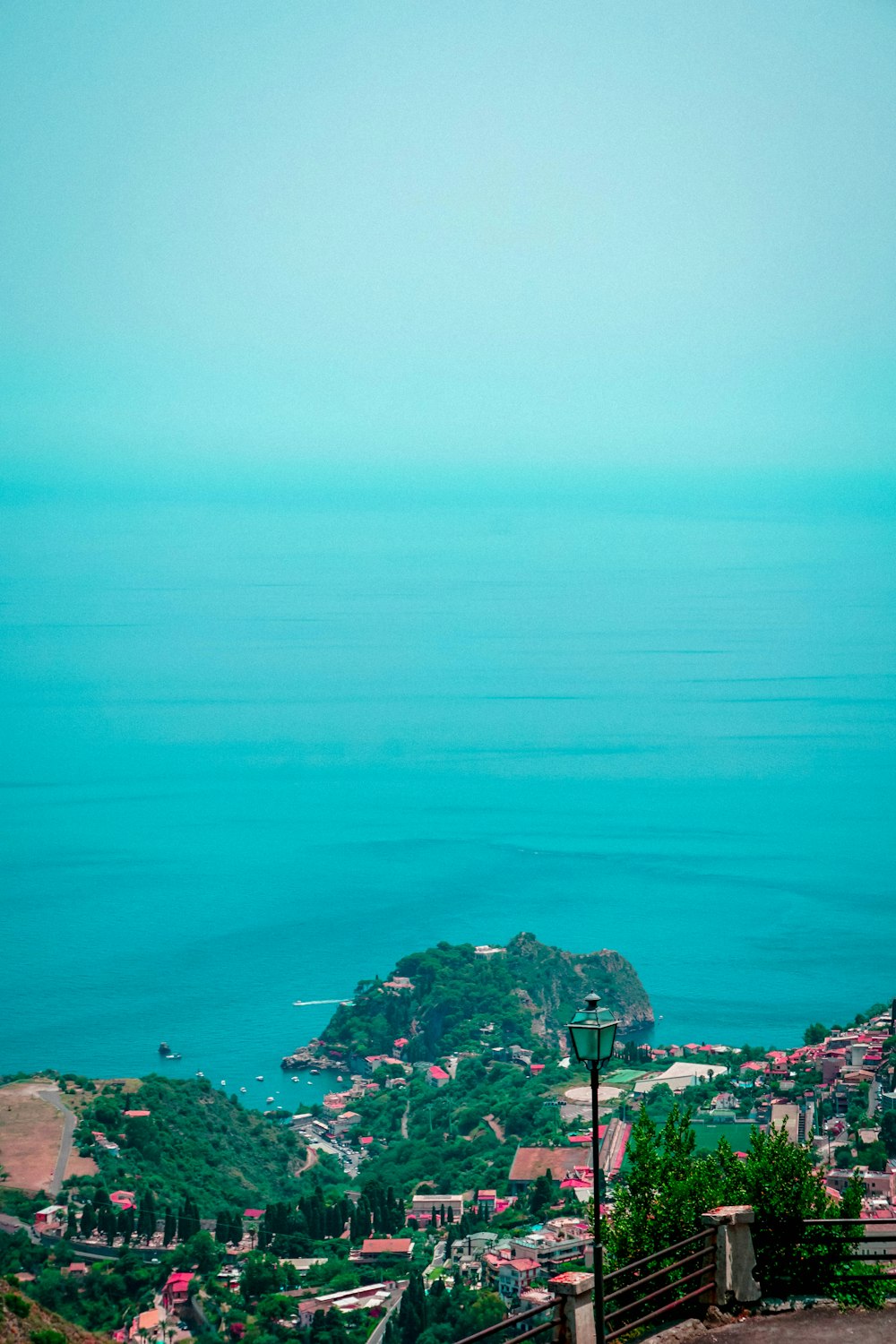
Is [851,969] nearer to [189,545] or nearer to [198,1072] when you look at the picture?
[198,1072]

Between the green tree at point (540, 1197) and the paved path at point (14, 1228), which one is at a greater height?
the green tree at point (540, 1197)

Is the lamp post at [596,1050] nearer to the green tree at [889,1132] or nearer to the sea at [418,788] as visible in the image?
the green tree at [889,1132]

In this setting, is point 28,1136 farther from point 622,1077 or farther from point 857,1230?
point 857,1230

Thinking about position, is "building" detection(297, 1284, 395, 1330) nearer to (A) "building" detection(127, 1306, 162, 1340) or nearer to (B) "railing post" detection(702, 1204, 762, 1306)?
(A) "building" detection(127, 1306, 162, 1340)

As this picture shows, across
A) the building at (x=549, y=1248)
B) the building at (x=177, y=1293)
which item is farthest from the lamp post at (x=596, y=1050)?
the building at (x=177, y=1293)

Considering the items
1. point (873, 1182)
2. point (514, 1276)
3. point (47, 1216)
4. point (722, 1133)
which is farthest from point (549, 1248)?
point (47, 1216)

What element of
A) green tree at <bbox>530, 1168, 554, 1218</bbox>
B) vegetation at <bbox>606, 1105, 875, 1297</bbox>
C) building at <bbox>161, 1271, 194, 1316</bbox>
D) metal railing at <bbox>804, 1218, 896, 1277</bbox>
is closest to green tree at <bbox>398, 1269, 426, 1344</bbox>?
building at <bbox>161, 1271, 194, 1316</bbox>

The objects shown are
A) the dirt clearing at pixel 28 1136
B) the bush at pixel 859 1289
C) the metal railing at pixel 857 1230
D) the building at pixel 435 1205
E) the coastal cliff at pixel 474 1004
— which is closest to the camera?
the metal railing at pixel 857 1230
